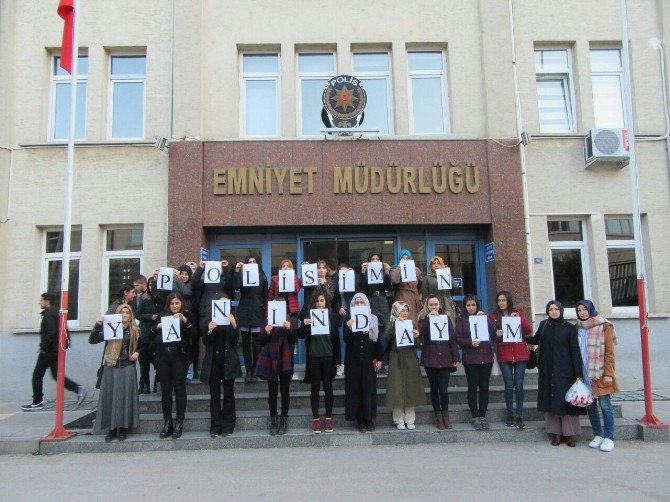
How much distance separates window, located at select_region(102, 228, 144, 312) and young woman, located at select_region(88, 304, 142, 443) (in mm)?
2720

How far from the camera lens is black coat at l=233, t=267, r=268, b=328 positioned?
7562 millimetres

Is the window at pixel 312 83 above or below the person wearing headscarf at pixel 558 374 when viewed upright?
above

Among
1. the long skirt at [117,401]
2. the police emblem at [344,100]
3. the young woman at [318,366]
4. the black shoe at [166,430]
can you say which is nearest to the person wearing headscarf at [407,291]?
the young woman at [318,366]

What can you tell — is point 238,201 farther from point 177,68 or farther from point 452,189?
point 452,189

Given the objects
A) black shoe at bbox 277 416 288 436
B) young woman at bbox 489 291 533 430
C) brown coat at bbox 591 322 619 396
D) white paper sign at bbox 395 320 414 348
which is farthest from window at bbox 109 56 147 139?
brown coat at bbox 591 322 619 396

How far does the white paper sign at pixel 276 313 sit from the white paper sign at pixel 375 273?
1.46 m

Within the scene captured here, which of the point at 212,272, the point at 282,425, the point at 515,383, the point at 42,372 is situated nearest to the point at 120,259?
the point at 42,372

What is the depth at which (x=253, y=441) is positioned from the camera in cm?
669

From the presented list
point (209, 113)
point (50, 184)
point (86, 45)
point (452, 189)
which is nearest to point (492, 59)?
point (452, 189)

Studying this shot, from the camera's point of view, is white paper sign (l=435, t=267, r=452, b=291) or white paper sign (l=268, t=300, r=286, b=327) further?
white paper sign (l=435, t=267, r=452, b=291)

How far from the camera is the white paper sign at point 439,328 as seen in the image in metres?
6.96

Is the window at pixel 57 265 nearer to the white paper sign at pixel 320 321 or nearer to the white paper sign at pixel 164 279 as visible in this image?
the white paper sign at pixel 164 279

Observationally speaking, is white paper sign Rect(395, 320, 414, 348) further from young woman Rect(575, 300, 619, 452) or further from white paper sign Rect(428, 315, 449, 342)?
young woman Rect(575, 300, 619, 452)

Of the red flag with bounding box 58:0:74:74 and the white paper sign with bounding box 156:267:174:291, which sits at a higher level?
the red flag with bounding box 58:0:74:74
